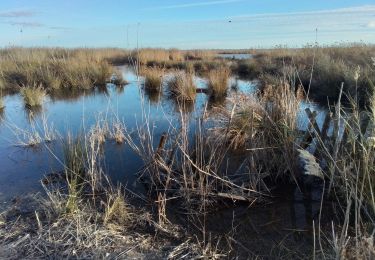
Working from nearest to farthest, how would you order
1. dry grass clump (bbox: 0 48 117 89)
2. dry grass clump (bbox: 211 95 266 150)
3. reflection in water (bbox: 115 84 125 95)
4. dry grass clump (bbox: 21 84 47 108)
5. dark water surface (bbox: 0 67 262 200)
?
1. dark water surface (bbox: 0 67 262 200)
2. dry grass clump (bbox: 211 95 266 150)
3. dry grass clump (bbox: 21 84 47 108)
4. reflection in water (bbox: 115 84 125 95)
5. dry grass clump (bbox: 0 48 117 89)

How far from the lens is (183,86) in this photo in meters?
11.0

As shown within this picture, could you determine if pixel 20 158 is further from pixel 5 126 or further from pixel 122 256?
pixel 122 256

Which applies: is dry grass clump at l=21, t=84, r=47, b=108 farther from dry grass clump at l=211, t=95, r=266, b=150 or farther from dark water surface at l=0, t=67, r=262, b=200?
dry grass clump at l=211, t=95, r=266, b=150

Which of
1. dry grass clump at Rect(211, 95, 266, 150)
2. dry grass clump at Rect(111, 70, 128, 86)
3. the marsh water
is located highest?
dry grass clump at Rect(111, 70, 128, 86)

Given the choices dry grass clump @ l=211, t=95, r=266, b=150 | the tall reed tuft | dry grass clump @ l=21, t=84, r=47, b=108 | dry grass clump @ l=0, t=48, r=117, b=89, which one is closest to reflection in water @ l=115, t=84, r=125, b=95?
dry grass clump @ l=0, t=48, r=117, b=89

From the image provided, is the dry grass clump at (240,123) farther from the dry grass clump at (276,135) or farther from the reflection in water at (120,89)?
the reflection in water at (120,89)

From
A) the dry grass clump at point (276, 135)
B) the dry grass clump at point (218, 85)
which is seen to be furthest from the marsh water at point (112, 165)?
the dry grass clump at point (218, 85)

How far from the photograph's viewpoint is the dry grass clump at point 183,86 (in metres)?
11.1

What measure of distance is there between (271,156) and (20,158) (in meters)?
3.85

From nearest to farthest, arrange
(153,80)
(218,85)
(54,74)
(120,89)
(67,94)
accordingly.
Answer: (218,85) < (67,94) < (153,80) < (120,89) < (54,74)

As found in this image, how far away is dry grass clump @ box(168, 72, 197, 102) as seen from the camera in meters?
11.1

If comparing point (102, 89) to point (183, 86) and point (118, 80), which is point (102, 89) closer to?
point (118, 80)

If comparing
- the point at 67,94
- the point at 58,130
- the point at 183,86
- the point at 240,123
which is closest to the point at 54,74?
the point at 67,94

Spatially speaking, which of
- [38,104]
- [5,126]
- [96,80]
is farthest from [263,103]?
[96,80]
